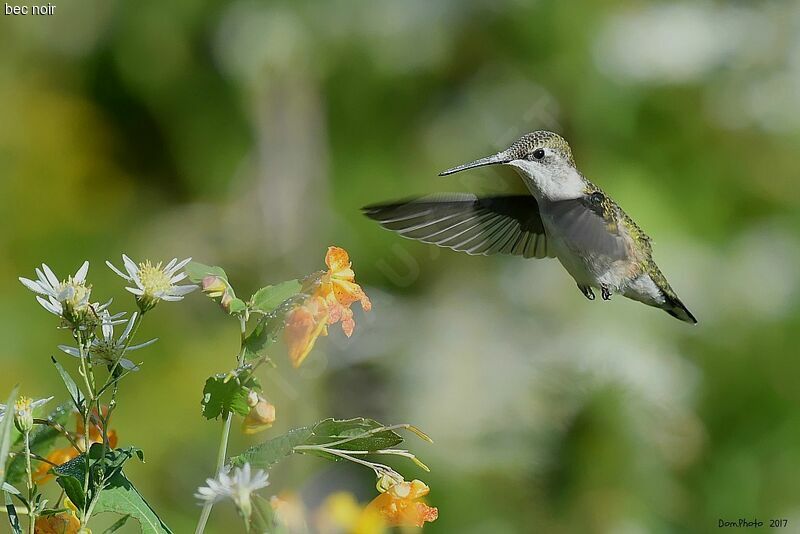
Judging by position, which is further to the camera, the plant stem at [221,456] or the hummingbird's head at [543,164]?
the hummingbird's head at [543,164]

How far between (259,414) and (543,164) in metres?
0.71

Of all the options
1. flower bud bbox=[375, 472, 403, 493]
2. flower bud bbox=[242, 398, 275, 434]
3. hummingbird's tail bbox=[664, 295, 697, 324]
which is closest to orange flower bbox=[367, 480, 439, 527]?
flower bud bbox=[375, 472, 403, 493]

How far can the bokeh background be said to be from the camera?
277 centimetres

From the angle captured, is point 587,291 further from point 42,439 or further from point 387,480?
point 42,439

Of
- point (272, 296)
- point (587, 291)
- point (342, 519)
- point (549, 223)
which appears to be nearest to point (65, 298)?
point (272, 296)

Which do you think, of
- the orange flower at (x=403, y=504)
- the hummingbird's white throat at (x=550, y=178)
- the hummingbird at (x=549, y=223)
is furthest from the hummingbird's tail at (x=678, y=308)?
the orange flower at (x=403, y=504)

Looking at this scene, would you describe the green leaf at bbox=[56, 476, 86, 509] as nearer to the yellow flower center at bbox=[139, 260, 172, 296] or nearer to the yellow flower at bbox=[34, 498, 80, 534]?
the yellow flower at bbox=[34, 498, 80, 534]

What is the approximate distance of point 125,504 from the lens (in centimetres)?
68

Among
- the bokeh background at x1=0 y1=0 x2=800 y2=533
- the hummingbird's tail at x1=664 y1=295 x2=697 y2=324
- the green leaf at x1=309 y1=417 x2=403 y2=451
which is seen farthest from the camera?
the bokeh background at x1=0 y1=0 x2=800 y2=533

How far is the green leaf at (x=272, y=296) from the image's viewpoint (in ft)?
2.29

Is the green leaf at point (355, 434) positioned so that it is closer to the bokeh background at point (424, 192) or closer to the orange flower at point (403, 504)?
the orange flower at point (403, 504)

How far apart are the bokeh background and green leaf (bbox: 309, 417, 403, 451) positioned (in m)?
1.88

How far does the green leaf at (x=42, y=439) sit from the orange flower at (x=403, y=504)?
10.5 inches

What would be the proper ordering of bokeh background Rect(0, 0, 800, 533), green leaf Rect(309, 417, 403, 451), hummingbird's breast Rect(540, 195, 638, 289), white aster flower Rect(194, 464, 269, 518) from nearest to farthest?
white aster flower Rect(194, 464, 269, 518) → green leaf Rect(309, 417, 403, 451) → hummingbird's breast Rect(540, 195, 638, 289) → bokeh background Rect(0, 0, 800, 533)
